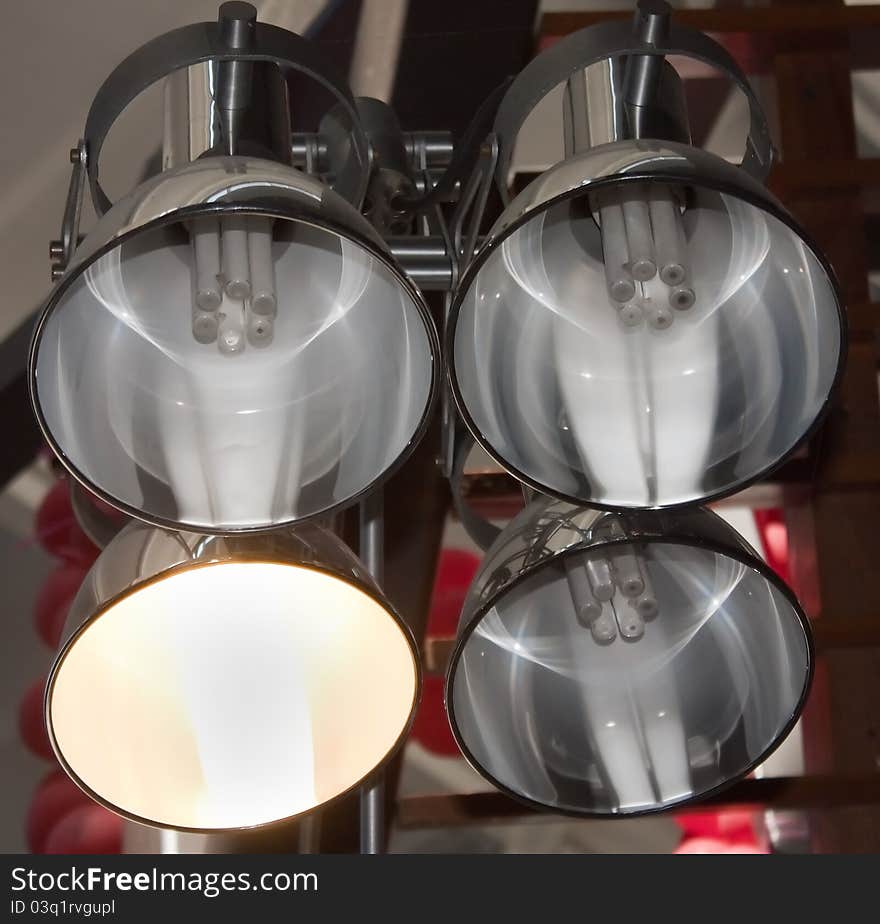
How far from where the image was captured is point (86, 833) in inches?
62.7

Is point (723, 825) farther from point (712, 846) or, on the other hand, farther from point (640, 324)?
point (640, 324)

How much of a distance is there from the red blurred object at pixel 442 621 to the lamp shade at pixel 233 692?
723 mm

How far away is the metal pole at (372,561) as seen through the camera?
1.07 meters

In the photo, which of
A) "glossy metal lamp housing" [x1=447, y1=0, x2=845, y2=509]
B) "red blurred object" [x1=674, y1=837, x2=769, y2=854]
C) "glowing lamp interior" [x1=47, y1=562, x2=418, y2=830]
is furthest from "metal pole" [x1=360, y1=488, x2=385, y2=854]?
"red blurred object" [x1=674, y1=837, x2=769, y2=854]

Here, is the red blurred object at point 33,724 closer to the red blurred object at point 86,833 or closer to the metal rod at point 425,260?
the red blurred object at point 86,833

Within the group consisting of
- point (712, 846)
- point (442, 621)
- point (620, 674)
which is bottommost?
point (712, 846)

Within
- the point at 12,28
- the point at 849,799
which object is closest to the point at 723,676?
the point at 849,799

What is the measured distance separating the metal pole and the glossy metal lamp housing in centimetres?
24

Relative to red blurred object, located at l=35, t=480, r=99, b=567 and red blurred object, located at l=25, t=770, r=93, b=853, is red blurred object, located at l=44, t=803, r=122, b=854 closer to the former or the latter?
red blurred object, located at l=25, t=770, r=93, b=853

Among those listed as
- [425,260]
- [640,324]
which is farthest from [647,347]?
[425,260]

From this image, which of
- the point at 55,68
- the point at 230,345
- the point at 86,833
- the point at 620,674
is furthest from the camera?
the point at 55,68

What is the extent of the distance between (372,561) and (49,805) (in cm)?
76

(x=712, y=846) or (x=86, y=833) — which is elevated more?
(x=86, y=833)

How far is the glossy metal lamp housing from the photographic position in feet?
2.73
